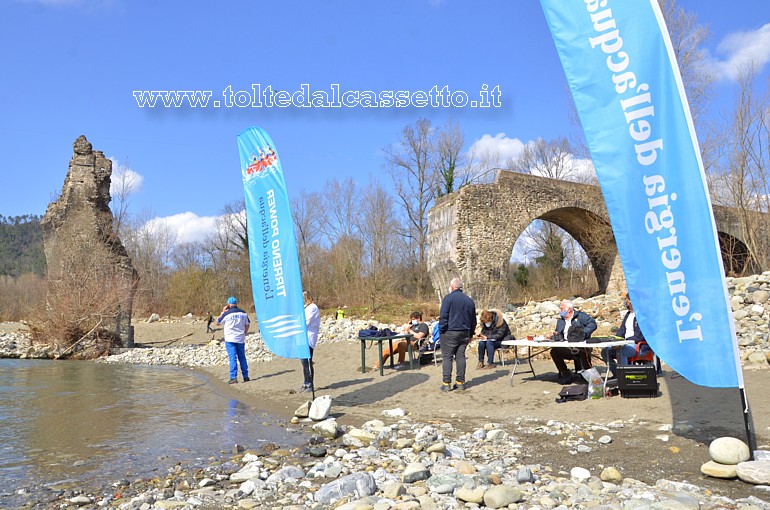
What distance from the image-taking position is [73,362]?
1688 cm

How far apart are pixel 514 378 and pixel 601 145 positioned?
15.9 feet

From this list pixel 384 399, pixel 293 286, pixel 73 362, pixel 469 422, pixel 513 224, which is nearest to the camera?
pixel 469 422

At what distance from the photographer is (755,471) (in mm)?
3957

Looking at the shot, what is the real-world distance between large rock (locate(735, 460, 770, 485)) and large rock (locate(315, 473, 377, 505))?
2499 mm

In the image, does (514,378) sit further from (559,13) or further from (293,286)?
(559,13)

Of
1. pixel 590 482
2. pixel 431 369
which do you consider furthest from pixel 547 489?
pixel 431 369

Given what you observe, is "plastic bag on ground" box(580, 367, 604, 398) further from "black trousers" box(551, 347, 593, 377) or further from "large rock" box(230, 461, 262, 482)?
"large rock" box(230, 461, 262, 482)

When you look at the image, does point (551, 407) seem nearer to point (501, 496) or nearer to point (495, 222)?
point (501, 496)

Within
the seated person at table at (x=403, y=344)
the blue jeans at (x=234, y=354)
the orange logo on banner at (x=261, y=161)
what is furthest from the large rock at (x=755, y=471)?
the blue jeans at (x=234, y=354)

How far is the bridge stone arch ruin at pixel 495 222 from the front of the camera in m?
21.6

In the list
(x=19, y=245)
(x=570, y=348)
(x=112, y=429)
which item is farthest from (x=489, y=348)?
(x=19, y=245)

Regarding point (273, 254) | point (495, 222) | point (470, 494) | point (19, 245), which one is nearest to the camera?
point (470, 494)

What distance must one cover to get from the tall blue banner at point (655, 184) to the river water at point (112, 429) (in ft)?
12.0

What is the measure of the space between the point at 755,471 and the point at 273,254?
539 cm
